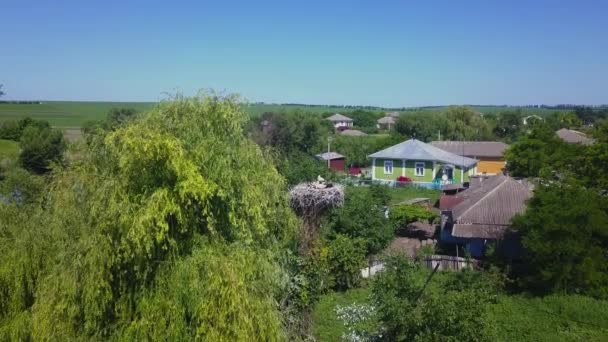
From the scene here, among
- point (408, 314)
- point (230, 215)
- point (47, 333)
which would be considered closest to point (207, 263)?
point (230, 215)

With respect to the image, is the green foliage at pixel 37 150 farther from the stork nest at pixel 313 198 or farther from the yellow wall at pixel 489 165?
the yellow wall at pixel 489 165

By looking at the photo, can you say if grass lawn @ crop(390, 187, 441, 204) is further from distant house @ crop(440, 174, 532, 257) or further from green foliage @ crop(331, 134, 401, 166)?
green foliage @ crop(331, 134, 401, 166)

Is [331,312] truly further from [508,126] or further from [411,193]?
[508,126]

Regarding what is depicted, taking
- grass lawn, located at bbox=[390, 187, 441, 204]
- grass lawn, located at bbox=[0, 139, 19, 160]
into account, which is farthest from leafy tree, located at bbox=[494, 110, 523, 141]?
grass lawn, located at bbox=[0, 139, 19, 160]

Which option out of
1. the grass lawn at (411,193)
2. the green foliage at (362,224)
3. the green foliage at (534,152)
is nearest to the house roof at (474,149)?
the grass lawn at (411,193)

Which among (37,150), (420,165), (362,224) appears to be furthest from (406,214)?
(37,150)
